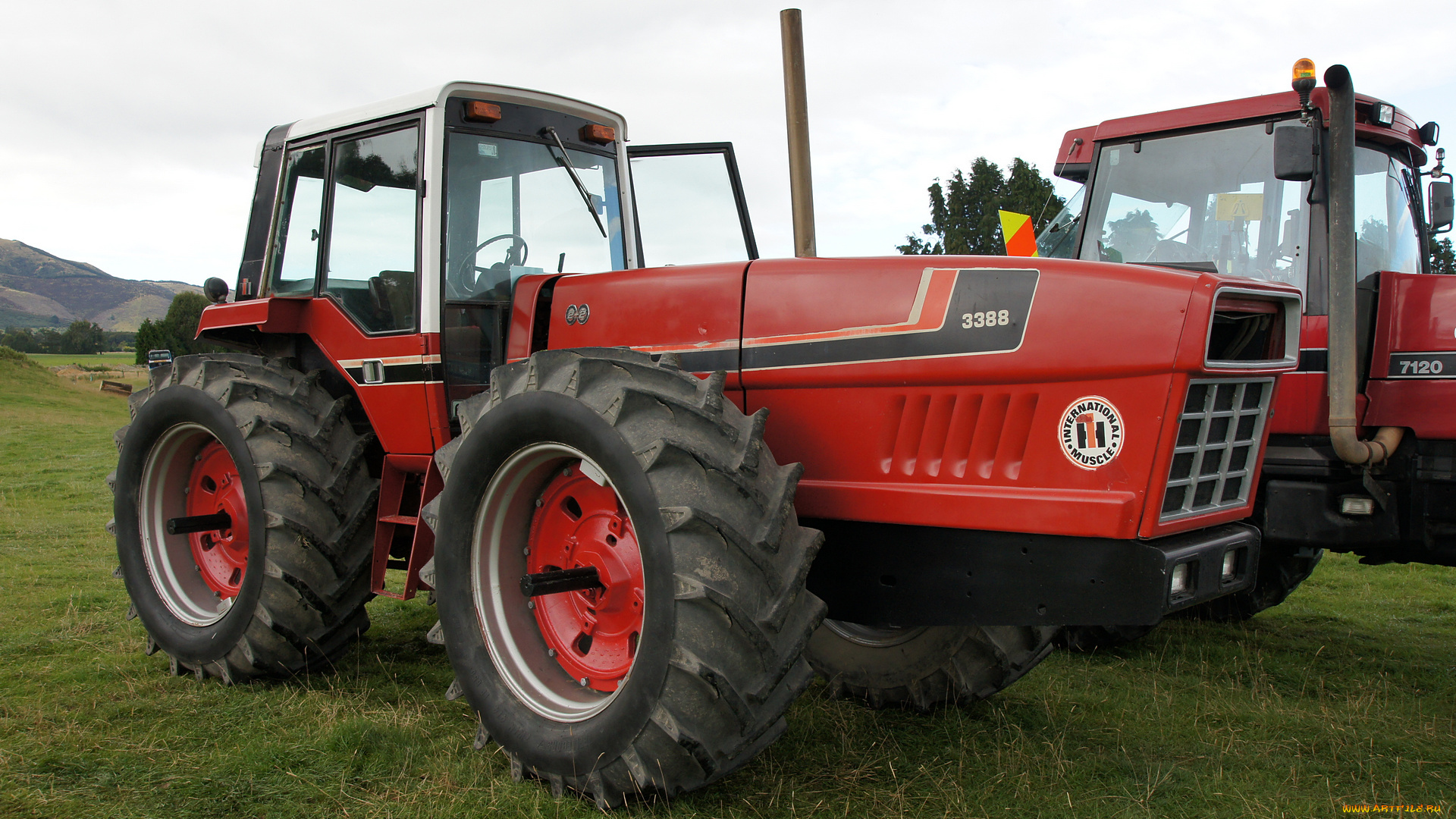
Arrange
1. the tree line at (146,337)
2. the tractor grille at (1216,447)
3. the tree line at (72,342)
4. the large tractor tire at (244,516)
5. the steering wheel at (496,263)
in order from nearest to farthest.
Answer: the tractor grille at (1216,447) → the large tractor tire at (244,516) → the steering wheel at (496,263) → the tree line at (146,337) → the tree line at (72,342)

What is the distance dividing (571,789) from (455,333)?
1.93 meters

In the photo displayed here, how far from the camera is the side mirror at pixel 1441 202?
5.40m

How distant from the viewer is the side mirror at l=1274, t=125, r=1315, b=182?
4078 millimetres

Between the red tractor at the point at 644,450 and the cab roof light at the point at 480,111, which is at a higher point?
the cab roof light at the point at 480,111

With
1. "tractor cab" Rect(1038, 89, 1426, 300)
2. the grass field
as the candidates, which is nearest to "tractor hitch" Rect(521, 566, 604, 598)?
the grass field

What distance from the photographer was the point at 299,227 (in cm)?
469

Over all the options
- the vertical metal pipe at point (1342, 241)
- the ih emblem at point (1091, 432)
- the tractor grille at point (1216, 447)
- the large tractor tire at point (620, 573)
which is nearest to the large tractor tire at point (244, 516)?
the large tractor tire at point (620, 573)

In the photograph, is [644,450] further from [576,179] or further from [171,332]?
[171,332]

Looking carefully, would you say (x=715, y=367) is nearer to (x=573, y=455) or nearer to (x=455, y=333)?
(x=573, y=455)

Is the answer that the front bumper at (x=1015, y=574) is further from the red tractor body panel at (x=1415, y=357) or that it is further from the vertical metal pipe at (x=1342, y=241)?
the red tractor body panel at (x=1415, y=357)

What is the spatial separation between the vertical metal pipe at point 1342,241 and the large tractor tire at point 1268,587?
5.75 feet

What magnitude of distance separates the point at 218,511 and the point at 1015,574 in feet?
12.1

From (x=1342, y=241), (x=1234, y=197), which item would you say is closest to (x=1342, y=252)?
(x=1342, y=241)

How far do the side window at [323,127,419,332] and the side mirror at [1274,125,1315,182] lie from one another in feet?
11.6
